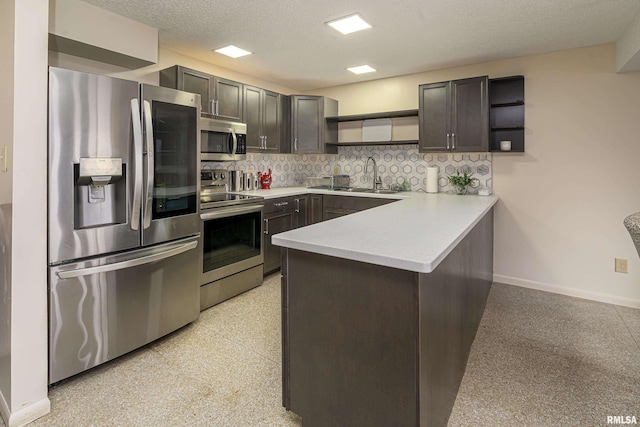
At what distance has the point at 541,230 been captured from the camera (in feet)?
11.5

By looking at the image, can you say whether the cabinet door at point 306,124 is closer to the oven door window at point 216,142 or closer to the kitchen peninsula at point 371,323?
the oven door window at point 216,142

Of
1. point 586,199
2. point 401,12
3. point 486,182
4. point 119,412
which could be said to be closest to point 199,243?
point 119,412

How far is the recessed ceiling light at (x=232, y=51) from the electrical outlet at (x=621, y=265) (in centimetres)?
408

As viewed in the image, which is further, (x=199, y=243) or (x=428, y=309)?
(x=199, y=243)

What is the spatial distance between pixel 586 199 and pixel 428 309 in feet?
9.68

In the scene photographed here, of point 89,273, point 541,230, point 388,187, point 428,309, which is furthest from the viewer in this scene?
point 388,187

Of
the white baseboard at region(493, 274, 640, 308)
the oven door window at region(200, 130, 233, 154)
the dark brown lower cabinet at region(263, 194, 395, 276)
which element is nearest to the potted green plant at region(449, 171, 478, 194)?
the dark brown lower cabinet at region(263, 194, 395, 276)

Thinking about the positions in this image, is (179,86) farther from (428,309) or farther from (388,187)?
(428,309)

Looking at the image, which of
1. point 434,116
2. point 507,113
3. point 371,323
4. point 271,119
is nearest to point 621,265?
point 507,113

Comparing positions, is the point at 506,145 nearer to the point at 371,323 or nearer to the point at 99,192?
the point at 371,323

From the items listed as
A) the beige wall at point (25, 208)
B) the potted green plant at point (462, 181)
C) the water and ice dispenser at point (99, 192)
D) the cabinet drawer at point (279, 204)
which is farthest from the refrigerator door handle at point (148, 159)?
the potted green plant at point (462, 181)

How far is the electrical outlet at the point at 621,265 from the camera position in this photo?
10.3 ft

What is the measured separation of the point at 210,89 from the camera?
136 inches

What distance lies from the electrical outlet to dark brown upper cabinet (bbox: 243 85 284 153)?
3738 millimetres
